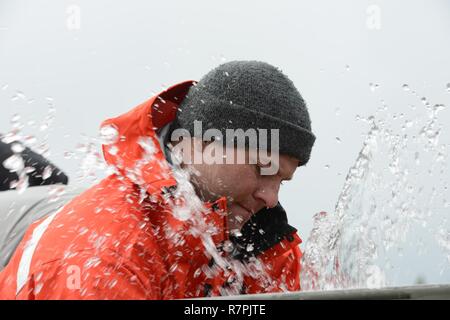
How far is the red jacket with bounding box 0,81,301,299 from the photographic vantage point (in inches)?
74.2

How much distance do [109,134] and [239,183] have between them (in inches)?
25.1

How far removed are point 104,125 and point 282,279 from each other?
3.85ft

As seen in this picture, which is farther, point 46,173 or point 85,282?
point 46,173

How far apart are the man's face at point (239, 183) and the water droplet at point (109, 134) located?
36cm

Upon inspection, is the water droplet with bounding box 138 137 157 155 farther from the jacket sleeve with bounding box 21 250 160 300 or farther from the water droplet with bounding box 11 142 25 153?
the water droplet with bounding box 11 142 25 153

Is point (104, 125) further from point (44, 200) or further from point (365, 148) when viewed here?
point (365, 148)

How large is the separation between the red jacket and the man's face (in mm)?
64

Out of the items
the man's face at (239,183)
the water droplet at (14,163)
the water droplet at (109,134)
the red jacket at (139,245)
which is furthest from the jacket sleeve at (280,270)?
the water droplet at (14,163)

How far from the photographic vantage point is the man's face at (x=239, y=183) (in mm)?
2404

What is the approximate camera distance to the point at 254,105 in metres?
2.54

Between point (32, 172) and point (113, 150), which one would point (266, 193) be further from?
point (32, 172)

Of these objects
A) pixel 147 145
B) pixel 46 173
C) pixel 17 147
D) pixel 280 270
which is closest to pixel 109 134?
pixel 147 145

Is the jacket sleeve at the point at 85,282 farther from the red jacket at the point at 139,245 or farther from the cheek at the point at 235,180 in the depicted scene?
the cheek at the point at 235,180
